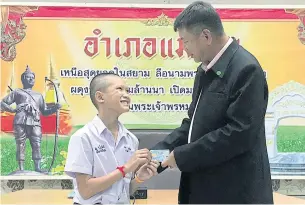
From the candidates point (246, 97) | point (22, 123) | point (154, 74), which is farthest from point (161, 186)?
point (246, 97)

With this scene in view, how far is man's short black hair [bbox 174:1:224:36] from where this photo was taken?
1.44 metres

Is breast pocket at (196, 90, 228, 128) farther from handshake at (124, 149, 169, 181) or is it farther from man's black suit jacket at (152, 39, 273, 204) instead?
handshake at (124, 149, 169, 181)

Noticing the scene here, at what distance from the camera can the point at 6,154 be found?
3.42 m

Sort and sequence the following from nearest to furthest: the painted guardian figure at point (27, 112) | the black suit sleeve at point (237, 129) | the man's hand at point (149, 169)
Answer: the black suit sleeve at point (237, 129), the man's hand at point (149, 169), the painted guardian figure at point (27, 112)

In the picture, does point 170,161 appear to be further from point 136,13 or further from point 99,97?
point 136,13

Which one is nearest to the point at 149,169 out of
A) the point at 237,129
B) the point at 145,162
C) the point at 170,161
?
the point at 145,162

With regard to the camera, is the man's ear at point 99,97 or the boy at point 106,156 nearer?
the boy at point 106,156

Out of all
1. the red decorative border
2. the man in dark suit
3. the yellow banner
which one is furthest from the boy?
the red decorative border

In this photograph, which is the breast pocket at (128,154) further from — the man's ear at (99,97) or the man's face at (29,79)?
the man's face at (29,79)

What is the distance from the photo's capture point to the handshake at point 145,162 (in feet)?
5.08

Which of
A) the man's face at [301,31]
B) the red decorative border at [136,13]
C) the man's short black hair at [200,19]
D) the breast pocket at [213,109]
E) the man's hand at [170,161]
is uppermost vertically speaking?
the red decorative border at [136,13]

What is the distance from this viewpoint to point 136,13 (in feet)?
11.5

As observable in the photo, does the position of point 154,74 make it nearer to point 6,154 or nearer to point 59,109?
→ point 59,109

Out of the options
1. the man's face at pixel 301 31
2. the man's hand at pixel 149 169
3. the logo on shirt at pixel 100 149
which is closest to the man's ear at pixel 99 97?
the logo on shirt at pixel 100 149
